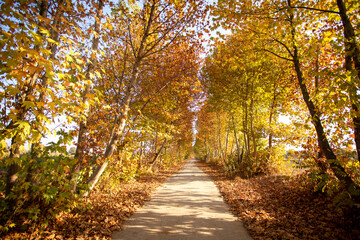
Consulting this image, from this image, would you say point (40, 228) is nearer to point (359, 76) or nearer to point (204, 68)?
point (359, 76)

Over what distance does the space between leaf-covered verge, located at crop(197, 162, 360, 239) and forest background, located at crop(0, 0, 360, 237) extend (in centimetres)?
55

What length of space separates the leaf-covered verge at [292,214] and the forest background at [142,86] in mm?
549

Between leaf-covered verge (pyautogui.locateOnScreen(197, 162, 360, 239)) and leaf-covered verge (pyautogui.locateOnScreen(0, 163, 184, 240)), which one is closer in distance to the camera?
leaf-covered verge (pyautogui.locateOnScreen(0, 163, 184, 240))

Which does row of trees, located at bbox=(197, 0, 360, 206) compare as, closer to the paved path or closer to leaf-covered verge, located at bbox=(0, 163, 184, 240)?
the paved path

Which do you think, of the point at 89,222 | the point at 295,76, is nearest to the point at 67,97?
the point at 89,222

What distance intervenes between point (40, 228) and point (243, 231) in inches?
182

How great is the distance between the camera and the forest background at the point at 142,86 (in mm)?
2953

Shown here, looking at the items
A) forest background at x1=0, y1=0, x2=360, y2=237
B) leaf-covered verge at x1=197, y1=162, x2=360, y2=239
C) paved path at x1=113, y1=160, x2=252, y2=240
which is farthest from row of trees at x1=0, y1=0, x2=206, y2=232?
leaf-covered verge at x1=197, y1=162, x2=360, y2=239

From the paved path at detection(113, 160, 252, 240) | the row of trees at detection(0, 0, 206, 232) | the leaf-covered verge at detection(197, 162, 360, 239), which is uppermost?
the row of trees at detection(0, 0, 206, 232)

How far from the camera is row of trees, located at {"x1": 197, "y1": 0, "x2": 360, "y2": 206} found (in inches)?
140

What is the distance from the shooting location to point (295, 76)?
30.3 feet

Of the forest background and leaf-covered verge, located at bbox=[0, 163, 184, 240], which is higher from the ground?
the forest background

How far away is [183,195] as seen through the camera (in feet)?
24.5

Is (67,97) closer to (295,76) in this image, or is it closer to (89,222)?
(89,222)
